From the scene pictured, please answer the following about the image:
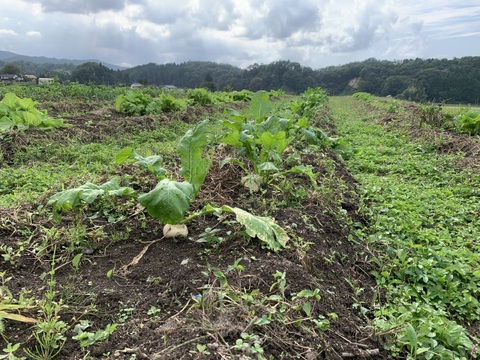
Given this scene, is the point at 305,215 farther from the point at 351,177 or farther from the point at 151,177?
the point at 351,177

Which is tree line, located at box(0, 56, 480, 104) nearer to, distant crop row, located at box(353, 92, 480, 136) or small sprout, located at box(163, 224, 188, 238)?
distant crop row, located at box(353, 92, 480, 136)

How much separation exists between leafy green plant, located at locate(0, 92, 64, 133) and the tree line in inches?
845

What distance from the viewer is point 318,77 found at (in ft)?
249

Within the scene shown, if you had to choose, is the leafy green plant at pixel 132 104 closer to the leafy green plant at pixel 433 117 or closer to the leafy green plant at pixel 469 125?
the leafy green plant at pixel 433 117

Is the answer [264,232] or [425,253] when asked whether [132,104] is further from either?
[425,253]

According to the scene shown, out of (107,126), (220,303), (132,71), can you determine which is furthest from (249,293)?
(132,71)

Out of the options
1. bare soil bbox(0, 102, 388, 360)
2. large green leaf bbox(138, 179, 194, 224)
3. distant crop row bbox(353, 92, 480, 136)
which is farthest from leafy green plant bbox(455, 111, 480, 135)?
large green leaf bbox(138, 179, 194, 224)

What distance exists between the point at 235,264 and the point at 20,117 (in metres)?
5.99

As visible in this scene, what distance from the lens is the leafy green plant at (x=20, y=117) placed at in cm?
579

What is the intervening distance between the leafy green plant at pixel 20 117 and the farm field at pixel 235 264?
1.87 metres

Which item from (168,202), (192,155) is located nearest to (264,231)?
(168,202)

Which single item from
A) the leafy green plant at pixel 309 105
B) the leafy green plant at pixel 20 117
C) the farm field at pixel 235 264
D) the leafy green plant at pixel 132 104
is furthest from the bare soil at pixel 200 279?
the leafy green plant at pixel 132 104

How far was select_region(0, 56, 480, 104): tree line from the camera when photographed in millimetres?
36594

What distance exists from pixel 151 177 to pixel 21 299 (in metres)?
2.02
